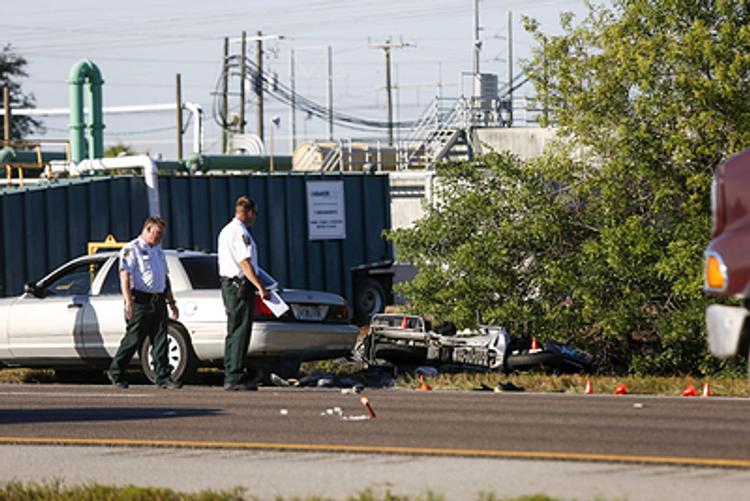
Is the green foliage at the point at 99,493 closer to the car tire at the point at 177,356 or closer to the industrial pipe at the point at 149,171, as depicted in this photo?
the car tire at the point at 177,356

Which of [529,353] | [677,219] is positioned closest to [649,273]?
[677,219]

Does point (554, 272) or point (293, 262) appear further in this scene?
point (293, 262)

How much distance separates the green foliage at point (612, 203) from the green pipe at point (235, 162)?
65.5 feet

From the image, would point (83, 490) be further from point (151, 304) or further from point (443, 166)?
point (443, 166)

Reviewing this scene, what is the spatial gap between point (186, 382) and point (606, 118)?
703cm

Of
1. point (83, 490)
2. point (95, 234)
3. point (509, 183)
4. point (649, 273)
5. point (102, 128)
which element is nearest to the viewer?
point (83, 490)

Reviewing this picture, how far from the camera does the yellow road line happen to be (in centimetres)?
807

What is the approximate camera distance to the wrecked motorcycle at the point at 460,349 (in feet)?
58.3

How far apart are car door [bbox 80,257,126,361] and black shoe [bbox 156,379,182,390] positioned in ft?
3.67

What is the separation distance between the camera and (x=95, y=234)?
82.4ft

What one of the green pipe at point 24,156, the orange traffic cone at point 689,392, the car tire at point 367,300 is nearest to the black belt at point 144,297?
the orange traffic cone at point 689,392

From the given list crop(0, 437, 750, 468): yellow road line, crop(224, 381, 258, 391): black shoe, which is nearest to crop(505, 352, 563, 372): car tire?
crop(224, 381, 258, 391): black shoe

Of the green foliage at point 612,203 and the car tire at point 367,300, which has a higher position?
the green foliage at point 612,203

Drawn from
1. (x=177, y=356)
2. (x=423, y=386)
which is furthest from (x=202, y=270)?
(x=423, y=386)
